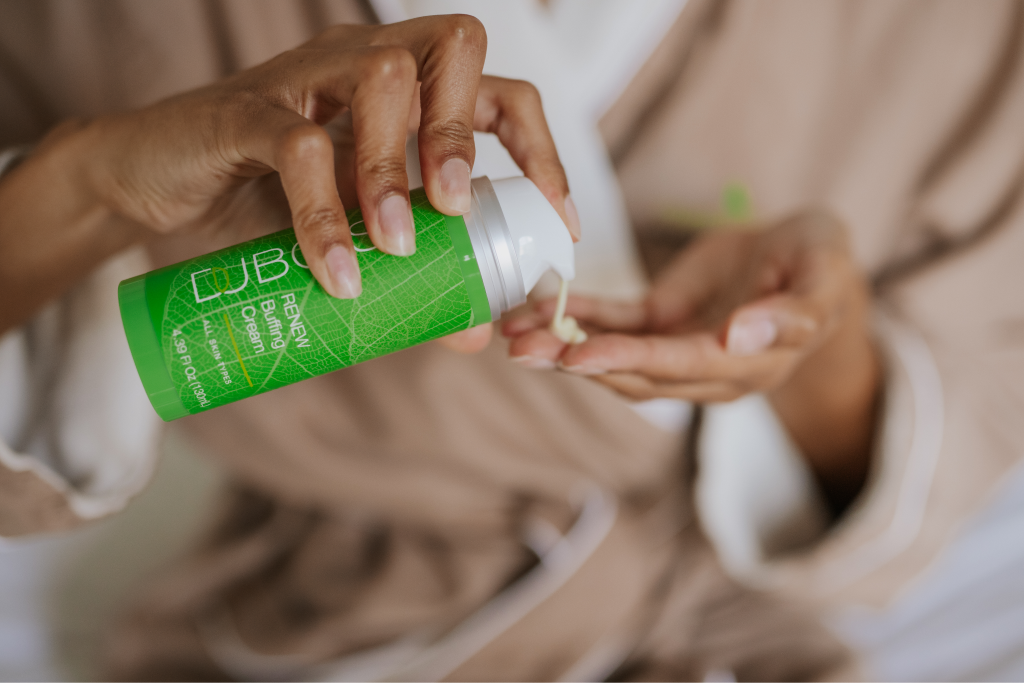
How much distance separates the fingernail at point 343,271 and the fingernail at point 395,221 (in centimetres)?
2

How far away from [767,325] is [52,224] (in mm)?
565

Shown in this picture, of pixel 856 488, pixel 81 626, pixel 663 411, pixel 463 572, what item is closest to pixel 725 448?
pixel 663 411

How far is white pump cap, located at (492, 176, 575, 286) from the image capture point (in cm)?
40

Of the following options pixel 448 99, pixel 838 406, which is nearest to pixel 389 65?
pixel 448 99

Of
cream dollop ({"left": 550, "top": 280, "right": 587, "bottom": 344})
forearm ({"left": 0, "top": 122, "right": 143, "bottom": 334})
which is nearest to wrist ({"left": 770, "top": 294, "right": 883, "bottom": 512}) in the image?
cream dollop ({"left": 550, "top": 280, "right": 587, "bottom": 344})

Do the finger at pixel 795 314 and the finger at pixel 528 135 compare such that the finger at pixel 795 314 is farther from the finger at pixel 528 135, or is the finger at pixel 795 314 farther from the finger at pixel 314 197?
the finger at pixel 314 197

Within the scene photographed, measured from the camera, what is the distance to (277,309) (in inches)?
14.6

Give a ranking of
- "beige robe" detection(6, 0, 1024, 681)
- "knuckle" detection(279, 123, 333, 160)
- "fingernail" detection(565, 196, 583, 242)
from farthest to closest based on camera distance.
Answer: "beige robe" detection(6, 0, 1024, 681), "fingernail" detection(565, 196, 583, 242), "knuckle" detection(279, 123, 333, 160)

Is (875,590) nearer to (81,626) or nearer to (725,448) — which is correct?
(725,448)

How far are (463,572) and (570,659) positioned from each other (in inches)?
6.4

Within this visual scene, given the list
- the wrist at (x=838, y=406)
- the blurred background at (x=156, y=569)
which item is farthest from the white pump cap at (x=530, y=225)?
the blurred background at (x=156, y=569)

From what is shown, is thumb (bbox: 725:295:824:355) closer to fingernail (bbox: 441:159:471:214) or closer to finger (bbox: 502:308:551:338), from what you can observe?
finger (bbox: 502:308:551:338)

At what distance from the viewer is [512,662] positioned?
0.73 m

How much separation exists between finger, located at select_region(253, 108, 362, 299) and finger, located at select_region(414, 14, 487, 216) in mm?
58
